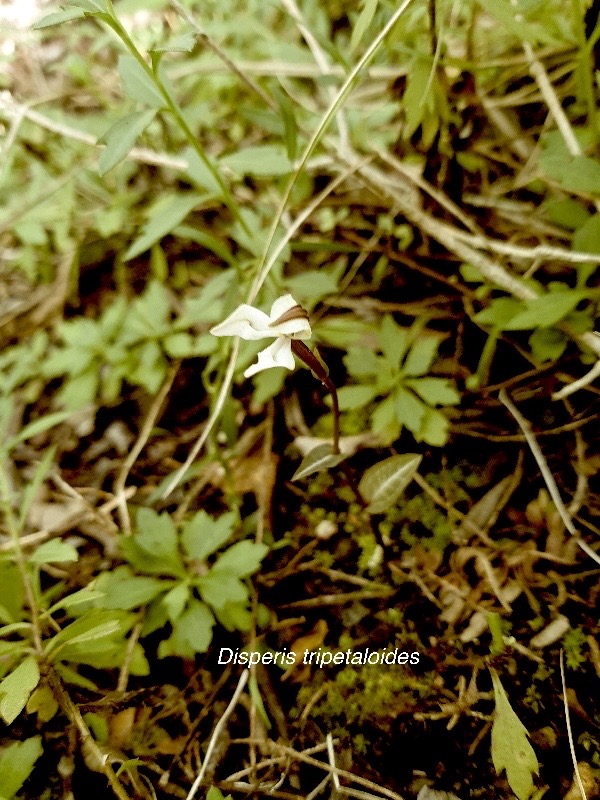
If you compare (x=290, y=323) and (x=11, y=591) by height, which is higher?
(x=290, y=323)

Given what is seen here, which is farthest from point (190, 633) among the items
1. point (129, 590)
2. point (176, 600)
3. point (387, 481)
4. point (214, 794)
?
point (387, 481)

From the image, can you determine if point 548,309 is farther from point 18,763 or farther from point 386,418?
point 18,763

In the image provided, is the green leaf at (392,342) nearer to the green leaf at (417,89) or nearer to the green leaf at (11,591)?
the green leaf at (417,89)

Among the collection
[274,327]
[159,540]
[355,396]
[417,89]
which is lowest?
[159,540]

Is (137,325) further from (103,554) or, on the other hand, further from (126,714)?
(126,714)

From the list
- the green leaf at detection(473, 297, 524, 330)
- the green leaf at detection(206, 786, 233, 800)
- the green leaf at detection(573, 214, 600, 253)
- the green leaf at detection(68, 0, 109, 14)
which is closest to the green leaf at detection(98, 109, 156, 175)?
the green leaf at detection(68, 0, 109, 14)

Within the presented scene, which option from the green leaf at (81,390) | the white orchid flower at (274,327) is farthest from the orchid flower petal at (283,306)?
the green leaf at (81,390)
